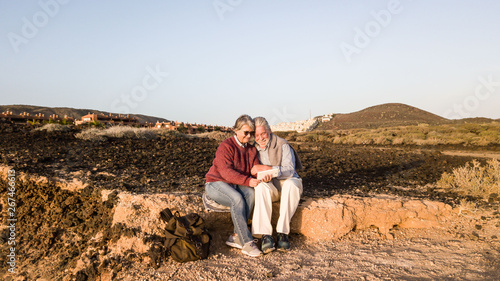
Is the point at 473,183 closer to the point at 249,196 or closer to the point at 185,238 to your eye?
the point at 249,196

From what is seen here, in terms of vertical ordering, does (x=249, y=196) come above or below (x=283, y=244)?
above

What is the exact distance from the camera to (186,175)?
7.72 meters

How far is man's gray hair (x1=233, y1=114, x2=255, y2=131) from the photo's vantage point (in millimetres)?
4531

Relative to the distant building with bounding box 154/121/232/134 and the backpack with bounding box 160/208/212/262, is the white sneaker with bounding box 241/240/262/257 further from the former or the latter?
the distant building with bounding box 154/121/232/134

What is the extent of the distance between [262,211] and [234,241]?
1.76 ft

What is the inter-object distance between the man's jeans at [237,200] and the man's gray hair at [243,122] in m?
0.81

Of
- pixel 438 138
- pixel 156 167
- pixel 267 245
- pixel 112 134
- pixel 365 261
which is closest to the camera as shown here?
pixel 365 261

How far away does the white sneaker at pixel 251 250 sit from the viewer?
13.1 ft

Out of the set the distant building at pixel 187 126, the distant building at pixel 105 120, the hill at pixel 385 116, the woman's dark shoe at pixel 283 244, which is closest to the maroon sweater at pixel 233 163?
the woman's dark shoe at pixel 283 244

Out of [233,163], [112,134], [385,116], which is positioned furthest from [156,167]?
[385,116]

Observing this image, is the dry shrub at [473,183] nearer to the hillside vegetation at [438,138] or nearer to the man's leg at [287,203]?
the man's leg at [287,203]

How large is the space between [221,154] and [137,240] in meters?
1.50

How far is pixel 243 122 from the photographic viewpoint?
4539mm

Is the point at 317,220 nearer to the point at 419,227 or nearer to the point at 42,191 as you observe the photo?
the point at 419,227
